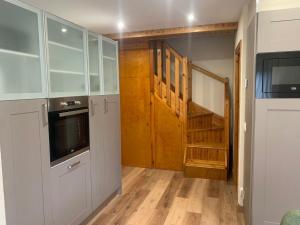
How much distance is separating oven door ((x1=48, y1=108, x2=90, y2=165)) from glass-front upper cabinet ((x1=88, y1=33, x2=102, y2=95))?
1.13 ft

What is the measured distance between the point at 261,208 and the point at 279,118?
0.81 m

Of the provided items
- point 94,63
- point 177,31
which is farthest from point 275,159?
point 177,31

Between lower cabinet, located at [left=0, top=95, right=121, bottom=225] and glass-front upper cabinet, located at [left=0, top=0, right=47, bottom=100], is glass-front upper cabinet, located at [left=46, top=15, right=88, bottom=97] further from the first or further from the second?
lower cabinet, located at [left=0, top=95, right=121, bottom=225]

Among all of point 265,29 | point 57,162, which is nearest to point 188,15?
point 265,29

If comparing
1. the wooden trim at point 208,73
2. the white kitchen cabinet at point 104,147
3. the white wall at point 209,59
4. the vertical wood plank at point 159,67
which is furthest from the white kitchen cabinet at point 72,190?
the white wall at point 209,59

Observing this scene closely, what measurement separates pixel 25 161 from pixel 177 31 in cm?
277

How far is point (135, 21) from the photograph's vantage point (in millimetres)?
3197

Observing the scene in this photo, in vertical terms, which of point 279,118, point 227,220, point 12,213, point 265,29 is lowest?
point 227,220

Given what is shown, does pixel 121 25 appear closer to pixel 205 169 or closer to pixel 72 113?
pixel 72 113

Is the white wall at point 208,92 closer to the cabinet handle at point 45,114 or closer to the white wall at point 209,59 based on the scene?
the white wall at point 209,59

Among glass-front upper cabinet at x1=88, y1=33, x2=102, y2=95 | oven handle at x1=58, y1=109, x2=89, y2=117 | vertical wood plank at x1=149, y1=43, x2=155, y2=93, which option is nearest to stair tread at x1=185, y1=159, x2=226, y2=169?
vertical wood plank at x1=149, y1=43, x2=155, y2=93

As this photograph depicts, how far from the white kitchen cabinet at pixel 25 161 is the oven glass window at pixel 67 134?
98 mm

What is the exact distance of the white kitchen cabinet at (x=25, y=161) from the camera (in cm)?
158

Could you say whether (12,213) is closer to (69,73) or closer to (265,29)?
(69,73)
